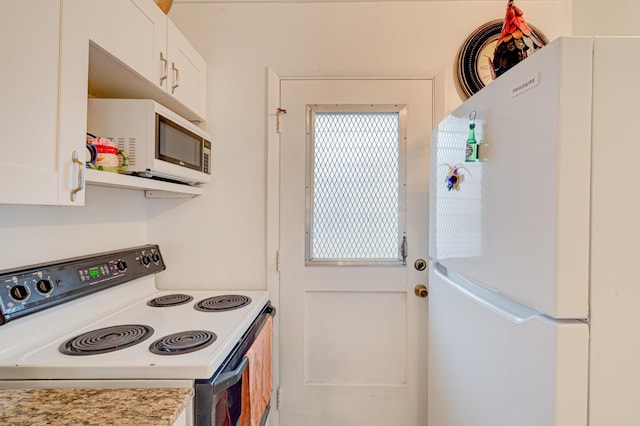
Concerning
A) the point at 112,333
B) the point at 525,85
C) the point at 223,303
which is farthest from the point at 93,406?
the point at 525,85

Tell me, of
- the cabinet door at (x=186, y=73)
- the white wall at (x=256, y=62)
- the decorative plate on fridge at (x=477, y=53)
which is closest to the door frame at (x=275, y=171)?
the white wall at (x=256, y=62)

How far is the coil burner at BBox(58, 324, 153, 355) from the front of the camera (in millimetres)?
988

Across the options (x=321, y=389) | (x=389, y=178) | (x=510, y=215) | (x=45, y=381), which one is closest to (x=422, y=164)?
(x=389, y=178)

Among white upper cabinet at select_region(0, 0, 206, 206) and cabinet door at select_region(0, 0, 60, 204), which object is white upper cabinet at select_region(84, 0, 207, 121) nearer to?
white upper cabinet at select_region(0, 0, 206, 206)

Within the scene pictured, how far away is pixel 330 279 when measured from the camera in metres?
1.71

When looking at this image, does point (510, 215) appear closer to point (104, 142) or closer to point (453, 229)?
point (453, 229)

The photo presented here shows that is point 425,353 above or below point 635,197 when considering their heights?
below

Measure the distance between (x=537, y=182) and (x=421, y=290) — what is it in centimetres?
108

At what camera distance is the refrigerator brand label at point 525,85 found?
72cm

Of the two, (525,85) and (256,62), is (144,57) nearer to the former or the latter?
(256,62)

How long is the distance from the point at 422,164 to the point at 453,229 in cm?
65

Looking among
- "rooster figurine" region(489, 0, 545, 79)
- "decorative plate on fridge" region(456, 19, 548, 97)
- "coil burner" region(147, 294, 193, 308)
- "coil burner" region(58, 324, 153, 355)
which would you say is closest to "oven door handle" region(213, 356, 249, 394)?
"coil burner" region(58, 324, 153, 355)

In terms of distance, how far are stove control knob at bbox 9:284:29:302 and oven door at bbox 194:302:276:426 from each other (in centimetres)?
60

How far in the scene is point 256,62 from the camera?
1730 mm
